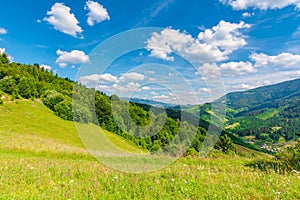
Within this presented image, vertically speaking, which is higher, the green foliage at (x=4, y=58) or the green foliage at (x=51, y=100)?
the green foliage at (x=4, y=58)

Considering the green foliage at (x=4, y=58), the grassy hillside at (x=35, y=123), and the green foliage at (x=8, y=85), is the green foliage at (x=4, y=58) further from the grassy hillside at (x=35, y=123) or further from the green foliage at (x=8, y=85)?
the grassy hillside at (x=35, y=123)

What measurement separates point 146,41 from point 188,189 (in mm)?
6308

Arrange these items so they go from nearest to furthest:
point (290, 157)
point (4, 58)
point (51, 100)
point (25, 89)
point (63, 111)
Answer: point (290, 157), point (25, 89), point (63, 111), point (51, 100), point (4, 58)

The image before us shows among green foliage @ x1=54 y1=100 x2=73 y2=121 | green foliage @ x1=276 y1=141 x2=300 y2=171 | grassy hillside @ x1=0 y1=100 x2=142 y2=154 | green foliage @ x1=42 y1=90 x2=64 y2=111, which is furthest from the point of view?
green foliage @ x1=42 y1=90 x2=64 y2=111

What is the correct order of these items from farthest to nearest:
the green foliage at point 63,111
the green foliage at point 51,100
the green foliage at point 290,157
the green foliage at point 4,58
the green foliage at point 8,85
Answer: the green foliage at point 4,58 < the green foliage at point 51,100 < the green foliage at point 63,111 < the green foliage at point 8,85 < the green foliage at point 290,157

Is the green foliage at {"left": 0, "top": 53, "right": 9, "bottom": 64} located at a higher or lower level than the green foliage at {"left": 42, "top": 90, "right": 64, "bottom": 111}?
higher

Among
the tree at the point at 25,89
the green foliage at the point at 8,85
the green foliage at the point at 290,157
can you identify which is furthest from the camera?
the tree at the point at 25,89

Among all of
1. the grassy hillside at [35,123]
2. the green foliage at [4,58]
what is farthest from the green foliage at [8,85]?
the green foliage at [4,58]

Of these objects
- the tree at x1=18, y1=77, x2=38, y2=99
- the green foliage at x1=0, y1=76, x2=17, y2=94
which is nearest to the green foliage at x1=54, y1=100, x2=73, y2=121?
the tree at x1=18, y1=77, x2=38, y2=99

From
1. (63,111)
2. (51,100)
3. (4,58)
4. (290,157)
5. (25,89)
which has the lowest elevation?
(290,157)

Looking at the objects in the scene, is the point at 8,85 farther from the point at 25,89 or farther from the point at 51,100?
the point at 51,100

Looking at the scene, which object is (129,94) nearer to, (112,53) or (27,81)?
(112,53)

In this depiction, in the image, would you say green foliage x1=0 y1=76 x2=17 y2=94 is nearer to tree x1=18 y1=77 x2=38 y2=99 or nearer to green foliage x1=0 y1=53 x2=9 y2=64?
tree x1=18 y1=77 x2=38 y2=99

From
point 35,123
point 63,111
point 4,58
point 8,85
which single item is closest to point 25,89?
point 8,85
